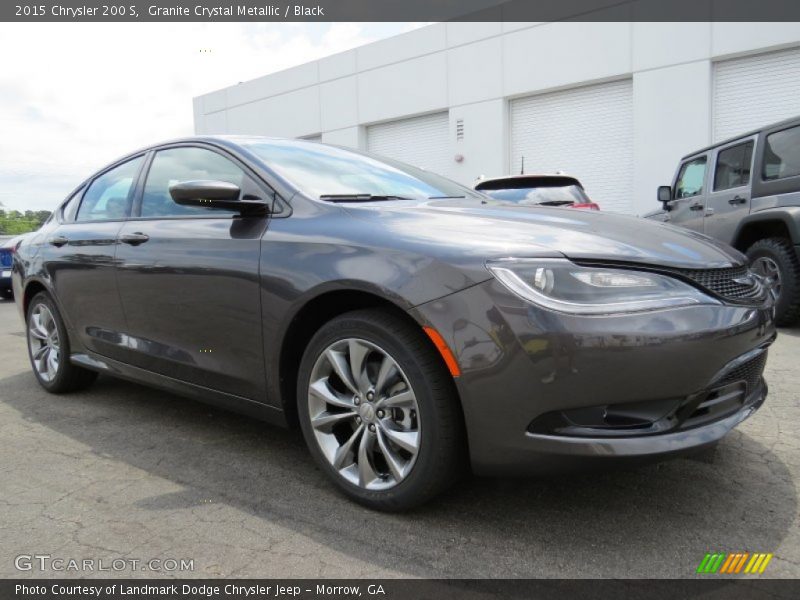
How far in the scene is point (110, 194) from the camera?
12.7 ft

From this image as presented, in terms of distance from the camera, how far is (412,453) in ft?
7.14

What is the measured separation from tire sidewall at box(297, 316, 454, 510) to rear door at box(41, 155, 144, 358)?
1470mm

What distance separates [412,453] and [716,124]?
11.8 meters

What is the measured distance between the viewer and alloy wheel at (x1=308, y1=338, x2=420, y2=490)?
2217 mm

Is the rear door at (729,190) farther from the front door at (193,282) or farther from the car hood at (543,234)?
the front door at (193,282)

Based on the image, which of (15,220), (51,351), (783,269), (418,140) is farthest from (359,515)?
(15,220)

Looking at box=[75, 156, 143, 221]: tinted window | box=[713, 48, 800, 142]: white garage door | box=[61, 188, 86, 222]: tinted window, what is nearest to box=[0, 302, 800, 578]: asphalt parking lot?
box=[75, 156, 143, 221]: tinted window

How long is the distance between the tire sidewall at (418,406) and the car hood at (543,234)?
0.37m

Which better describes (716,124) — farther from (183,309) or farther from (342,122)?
(183,309)

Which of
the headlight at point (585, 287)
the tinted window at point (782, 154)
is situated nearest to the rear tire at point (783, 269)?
the tinted window at point (782, 154)

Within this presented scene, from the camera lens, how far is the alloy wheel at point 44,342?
4.18 metres

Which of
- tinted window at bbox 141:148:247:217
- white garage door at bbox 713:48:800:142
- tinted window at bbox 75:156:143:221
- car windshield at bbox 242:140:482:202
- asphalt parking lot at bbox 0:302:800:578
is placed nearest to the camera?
asphalt parking lot at bbox 0:302:800:578

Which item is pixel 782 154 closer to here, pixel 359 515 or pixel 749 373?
pixel 749 373

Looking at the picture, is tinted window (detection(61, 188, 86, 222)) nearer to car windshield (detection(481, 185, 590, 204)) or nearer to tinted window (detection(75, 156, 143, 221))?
tinted window (detection(75, 156, 143, 221))
